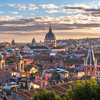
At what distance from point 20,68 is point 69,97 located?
24.1 metres

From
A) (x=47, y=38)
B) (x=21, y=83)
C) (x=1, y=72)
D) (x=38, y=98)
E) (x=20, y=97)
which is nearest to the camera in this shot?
(x=38, y=98)

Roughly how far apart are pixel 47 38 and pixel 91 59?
12642cm

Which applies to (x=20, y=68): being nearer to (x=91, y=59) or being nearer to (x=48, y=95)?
(x=91, y=59)

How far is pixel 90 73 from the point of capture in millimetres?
35438

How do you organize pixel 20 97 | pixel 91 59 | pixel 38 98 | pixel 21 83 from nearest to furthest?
pixel 38 98 → pixel 20 97 → pixel 21 83 → pixel 91 59

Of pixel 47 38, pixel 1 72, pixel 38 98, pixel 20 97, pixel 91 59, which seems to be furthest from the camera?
pixel 47 38

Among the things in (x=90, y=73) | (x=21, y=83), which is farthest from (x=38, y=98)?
(x=90, y=73)

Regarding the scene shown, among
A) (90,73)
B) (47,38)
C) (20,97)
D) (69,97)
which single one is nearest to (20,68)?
(90,73)

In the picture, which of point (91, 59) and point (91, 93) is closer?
point (91, 93)

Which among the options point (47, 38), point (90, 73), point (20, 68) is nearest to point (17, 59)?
point (20, 68)

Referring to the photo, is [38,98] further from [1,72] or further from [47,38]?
[47,38]

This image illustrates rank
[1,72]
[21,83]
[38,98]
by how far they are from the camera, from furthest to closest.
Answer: [1,72] → [21,83] → [38,98]

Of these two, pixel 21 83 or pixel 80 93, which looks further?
pixel 21 83

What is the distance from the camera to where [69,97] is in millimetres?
19688
